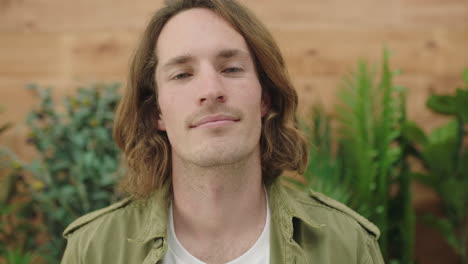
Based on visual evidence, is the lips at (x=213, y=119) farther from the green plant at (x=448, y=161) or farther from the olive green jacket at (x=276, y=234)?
the green plant at (x=448, y=161)

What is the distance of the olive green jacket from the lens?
159cm

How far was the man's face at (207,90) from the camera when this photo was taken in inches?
61.0

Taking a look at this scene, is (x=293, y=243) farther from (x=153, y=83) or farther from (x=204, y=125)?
(x=153, y=83)

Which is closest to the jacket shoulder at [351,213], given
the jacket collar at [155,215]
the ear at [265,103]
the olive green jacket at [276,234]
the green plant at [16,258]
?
the olive green jacket at [276,234]

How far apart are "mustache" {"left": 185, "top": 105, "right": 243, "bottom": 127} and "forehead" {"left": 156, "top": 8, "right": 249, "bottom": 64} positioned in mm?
209

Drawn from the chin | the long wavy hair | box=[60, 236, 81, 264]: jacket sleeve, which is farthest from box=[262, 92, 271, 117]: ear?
box=[60, 236, 81, 264]: jacket sleeve

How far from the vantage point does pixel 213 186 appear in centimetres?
165

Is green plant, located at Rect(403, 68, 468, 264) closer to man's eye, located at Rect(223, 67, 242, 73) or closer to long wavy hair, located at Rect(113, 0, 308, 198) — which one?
long wavy hair, located at Rect(113, 0, 308, 198)

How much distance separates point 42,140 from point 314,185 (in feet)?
5.06

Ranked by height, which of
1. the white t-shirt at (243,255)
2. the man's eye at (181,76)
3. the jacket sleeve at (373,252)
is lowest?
the jacket sleeve at (373,252)

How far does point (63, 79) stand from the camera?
3020 mm

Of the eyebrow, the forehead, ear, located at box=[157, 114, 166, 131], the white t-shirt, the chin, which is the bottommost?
the white t-shirt

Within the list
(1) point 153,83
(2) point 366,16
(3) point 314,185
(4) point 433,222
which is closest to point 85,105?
(1) point 153,83

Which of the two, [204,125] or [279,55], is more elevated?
[279,55]
